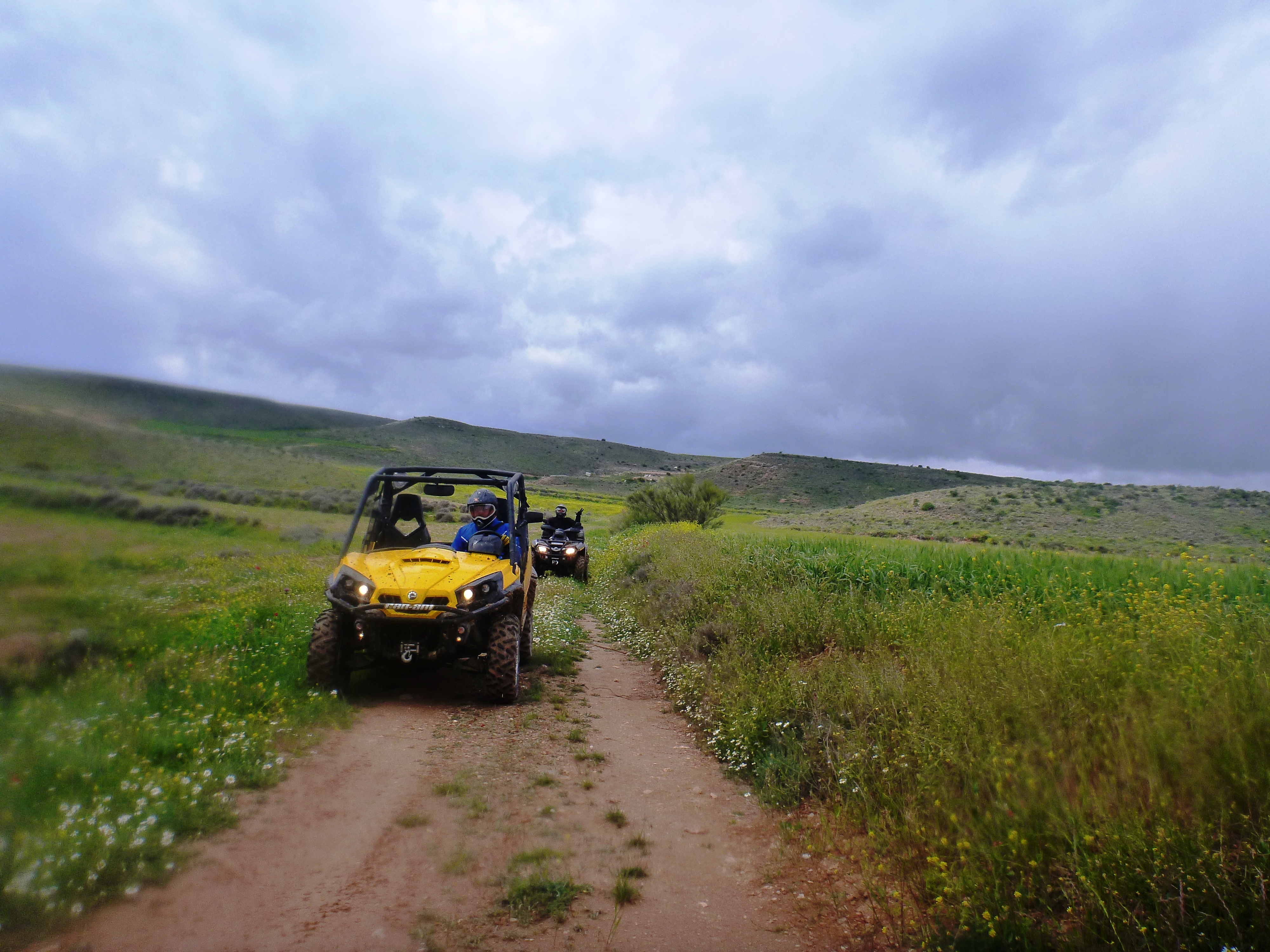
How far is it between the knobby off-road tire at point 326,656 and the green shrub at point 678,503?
29.1 metres

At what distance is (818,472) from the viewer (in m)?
96.1

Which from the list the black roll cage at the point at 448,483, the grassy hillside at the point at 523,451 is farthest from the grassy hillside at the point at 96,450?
the grassy hillside at the point at 523,451

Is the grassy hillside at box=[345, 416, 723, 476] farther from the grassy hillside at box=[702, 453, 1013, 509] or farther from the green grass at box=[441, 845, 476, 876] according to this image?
the green grass at box=[441, 845, 476, 876]

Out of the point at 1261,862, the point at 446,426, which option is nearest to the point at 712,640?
the point at 1261,862

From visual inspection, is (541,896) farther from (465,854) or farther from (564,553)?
(564,553)

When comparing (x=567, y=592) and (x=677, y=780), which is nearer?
(x=677, y=780)

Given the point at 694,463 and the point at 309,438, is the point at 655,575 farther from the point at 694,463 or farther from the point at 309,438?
the point at 694,463

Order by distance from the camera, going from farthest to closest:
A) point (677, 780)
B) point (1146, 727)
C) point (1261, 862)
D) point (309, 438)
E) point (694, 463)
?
Result: point (694, 463)
point (309, 438)
point (677, 780)
point (1146, 727)
point (1261, 862)

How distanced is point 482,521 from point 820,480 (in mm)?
88786

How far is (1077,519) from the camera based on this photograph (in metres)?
34.3

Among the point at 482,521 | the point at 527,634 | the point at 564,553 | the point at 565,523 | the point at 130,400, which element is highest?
the point at 130,400

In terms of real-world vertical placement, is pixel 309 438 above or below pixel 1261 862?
above

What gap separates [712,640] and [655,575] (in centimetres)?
630

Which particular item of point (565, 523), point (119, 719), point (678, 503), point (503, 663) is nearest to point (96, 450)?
point (119, 719)
